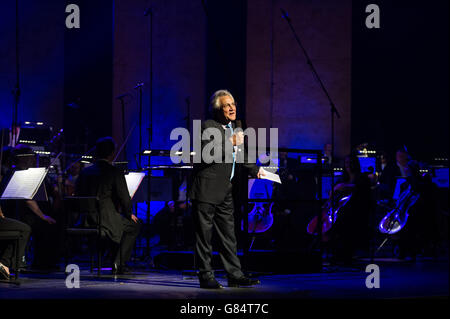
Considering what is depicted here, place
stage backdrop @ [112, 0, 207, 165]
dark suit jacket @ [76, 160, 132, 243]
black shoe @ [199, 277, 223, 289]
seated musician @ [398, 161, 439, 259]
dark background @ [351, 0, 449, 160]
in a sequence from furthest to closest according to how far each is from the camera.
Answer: dark background @ [351, 0, 449, 160]
stage backdrop @ [112, 0, 207, 165]
seated musician @ [398, 161, 439, 259]
dark suit jacket @ [76, 160, 132, 243]
black shoe @ [199, 277, 223, 289]

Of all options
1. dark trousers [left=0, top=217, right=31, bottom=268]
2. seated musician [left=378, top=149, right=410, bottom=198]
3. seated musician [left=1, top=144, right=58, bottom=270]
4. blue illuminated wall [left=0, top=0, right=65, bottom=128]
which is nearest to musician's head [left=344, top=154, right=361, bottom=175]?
seated musician [left=378, top=149, right=410, bottom=198]

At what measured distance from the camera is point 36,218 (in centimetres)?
645

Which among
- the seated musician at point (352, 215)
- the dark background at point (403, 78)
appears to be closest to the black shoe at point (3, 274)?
the seated musician at point (352, 215)

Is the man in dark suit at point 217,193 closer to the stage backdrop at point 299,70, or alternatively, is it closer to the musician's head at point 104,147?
the musician's head at point 104,147

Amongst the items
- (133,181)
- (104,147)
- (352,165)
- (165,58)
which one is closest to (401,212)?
(352,165)

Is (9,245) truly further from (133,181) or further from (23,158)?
(133,181)

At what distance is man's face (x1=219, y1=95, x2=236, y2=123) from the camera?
4.87 meters

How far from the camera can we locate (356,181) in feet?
24.0

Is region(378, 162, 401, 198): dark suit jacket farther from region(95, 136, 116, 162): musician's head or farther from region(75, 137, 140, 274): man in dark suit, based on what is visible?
region(95, 136, 116, 162): musician's head

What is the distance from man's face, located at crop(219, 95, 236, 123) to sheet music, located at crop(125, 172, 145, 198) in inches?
85.1

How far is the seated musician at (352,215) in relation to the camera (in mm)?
7281

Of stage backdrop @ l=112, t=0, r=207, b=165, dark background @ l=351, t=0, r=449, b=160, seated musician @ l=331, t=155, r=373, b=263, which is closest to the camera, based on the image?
seated musician @ l=331, t=155, r=373, b=263

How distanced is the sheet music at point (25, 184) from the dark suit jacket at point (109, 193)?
555mm
